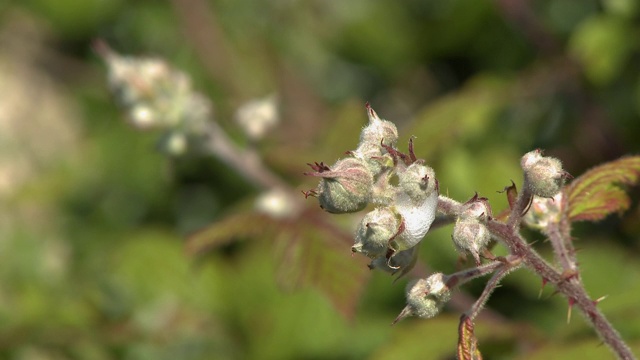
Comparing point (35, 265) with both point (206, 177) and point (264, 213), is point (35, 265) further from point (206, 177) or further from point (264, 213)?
point (264, 213)

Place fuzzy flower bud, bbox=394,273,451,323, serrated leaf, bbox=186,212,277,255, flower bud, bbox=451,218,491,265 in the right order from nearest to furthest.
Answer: flower bud, bbox=451,218,491,265, fuzzy flower bud, bbox=394,273,451,323, serrated leaf, bbox=186,212,277,255

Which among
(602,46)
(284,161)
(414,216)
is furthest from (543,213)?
(602,46)

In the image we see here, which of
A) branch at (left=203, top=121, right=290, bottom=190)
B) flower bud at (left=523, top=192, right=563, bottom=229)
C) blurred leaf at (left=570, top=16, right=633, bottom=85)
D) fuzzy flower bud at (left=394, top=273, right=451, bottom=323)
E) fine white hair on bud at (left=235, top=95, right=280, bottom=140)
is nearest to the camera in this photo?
fuzzy flower bud at (left=394, top=273, right=451, bottom=323)

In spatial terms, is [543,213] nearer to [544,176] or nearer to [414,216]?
[544,176]

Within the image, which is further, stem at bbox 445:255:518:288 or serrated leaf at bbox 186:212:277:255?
serrated leaf at bbox 186:212:277:255

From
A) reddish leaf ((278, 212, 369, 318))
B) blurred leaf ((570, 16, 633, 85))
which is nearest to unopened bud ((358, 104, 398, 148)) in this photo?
reddish leaf ((278, 212, 369, 318))

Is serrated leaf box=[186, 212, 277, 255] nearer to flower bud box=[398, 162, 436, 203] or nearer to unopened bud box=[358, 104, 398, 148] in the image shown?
unopened bud box=[358, 104, 398, 148]
